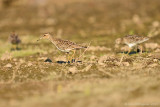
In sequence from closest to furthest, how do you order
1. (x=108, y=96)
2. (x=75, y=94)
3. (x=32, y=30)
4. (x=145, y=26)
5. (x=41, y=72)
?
(x=108, y=96) → (x=75, y=94) → (x=41, y=72) → (x=145, y=26) → (x=32, y=30)

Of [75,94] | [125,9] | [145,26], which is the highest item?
[125,9]

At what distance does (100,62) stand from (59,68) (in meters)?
1.50

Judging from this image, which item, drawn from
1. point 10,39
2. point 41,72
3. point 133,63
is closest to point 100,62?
point 133,63

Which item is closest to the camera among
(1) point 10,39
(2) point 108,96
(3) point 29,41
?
(2) point 108,96

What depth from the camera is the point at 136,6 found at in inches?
976

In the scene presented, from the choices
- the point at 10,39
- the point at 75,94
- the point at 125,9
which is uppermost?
the point at 125,9

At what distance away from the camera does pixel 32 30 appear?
22.4 meters

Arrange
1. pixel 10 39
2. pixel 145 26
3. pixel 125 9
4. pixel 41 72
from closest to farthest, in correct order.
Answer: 1. pixel 41 72
2. pixel 10 39
3. pixel 145 26
4. pixel 125 9

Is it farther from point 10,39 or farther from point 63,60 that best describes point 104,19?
point 63,60

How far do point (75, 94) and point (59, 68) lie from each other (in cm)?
300

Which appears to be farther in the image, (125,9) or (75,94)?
(125,9)

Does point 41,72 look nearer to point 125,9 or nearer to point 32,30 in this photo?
point 32,30

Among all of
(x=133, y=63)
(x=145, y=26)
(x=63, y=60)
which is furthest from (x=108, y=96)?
(x=145, y=26)

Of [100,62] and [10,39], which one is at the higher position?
[10,39]
